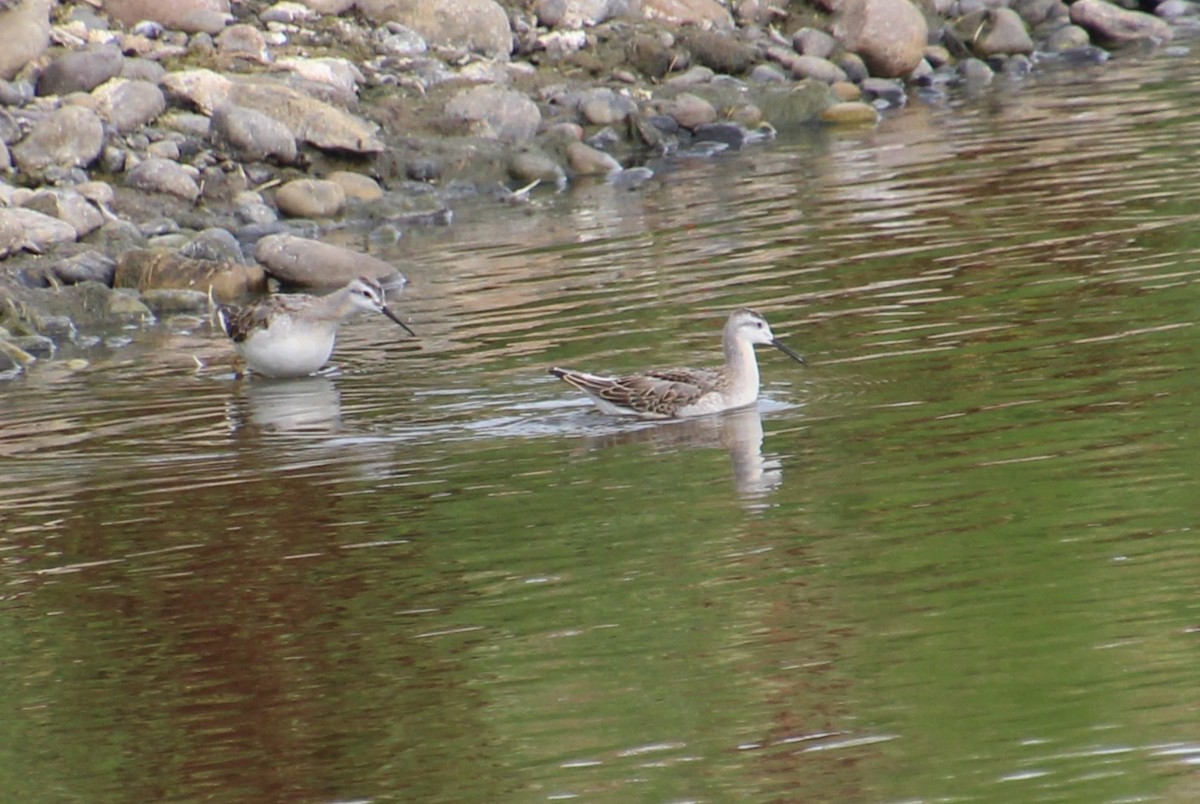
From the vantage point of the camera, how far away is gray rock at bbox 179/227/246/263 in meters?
22.6

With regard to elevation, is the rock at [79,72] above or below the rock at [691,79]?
above

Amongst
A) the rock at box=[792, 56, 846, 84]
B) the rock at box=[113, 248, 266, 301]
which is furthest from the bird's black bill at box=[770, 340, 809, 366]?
the rock at box=[792, 56, 846, 84]

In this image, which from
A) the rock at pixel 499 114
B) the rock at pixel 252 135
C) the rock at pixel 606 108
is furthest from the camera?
the rock at pixel 606 108

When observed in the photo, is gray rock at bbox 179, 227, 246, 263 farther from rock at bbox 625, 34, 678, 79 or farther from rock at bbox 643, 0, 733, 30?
rock at bbox 643, 0, 733, 30

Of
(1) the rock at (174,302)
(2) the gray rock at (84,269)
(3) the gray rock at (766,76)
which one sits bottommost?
Result: (1) the rock at (174,302)

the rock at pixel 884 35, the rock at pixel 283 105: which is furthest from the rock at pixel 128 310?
the rock at pixel 884 35

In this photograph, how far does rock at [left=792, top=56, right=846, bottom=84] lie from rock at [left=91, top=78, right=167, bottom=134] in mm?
10535

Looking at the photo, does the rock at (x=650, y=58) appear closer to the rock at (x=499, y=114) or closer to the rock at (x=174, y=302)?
the rock at (x=499, y=114)

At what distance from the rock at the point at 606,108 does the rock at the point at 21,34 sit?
24.7 feet

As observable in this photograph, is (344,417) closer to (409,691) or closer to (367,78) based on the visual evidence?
(409,691)

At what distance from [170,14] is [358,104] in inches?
122

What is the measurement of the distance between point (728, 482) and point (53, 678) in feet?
12.9

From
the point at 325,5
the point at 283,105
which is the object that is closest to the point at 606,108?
the point at 325,5

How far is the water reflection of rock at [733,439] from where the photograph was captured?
11.5 metres
